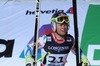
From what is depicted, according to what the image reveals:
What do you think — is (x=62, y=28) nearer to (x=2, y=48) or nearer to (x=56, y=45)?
(x=56, y=45)

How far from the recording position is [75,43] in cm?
335

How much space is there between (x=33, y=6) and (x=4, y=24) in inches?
16.5

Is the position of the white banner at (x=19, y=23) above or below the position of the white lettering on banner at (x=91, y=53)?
above

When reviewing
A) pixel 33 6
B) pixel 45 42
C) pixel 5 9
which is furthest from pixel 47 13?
pixel 45 42

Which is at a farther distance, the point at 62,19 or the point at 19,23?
the point at 19,23

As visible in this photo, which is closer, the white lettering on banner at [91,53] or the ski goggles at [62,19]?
the ski goggles at [62,19]

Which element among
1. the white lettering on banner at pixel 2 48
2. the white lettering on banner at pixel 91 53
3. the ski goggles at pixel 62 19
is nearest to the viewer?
the ski goggles at pixel 62 19

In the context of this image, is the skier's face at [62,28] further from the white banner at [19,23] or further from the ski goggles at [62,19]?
the white banner at [19,23]

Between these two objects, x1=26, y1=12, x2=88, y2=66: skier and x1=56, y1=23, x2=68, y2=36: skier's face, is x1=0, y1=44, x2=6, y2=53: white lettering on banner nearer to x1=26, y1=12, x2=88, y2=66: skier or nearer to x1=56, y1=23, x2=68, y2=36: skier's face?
x1=26, y1=12, x2=88, y2=66: skier

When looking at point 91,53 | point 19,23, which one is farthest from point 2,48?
point 91,53

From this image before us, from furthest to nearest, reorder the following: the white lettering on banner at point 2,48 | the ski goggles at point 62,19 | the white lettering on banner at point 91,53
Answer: the white lettering on banner at point 2,48 < the white lettering on banner at point 91,53 < the ski goggles at point 62,19

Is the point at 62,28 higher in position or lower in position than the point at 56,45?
higher

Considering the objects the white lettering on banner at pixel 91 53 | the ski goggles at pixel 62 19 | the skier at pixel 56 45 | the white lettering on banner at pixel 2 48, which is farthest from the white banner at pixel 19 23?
the ski goggles at pixel 62 19

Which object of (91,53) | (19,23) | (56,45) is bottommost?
(91,53)
